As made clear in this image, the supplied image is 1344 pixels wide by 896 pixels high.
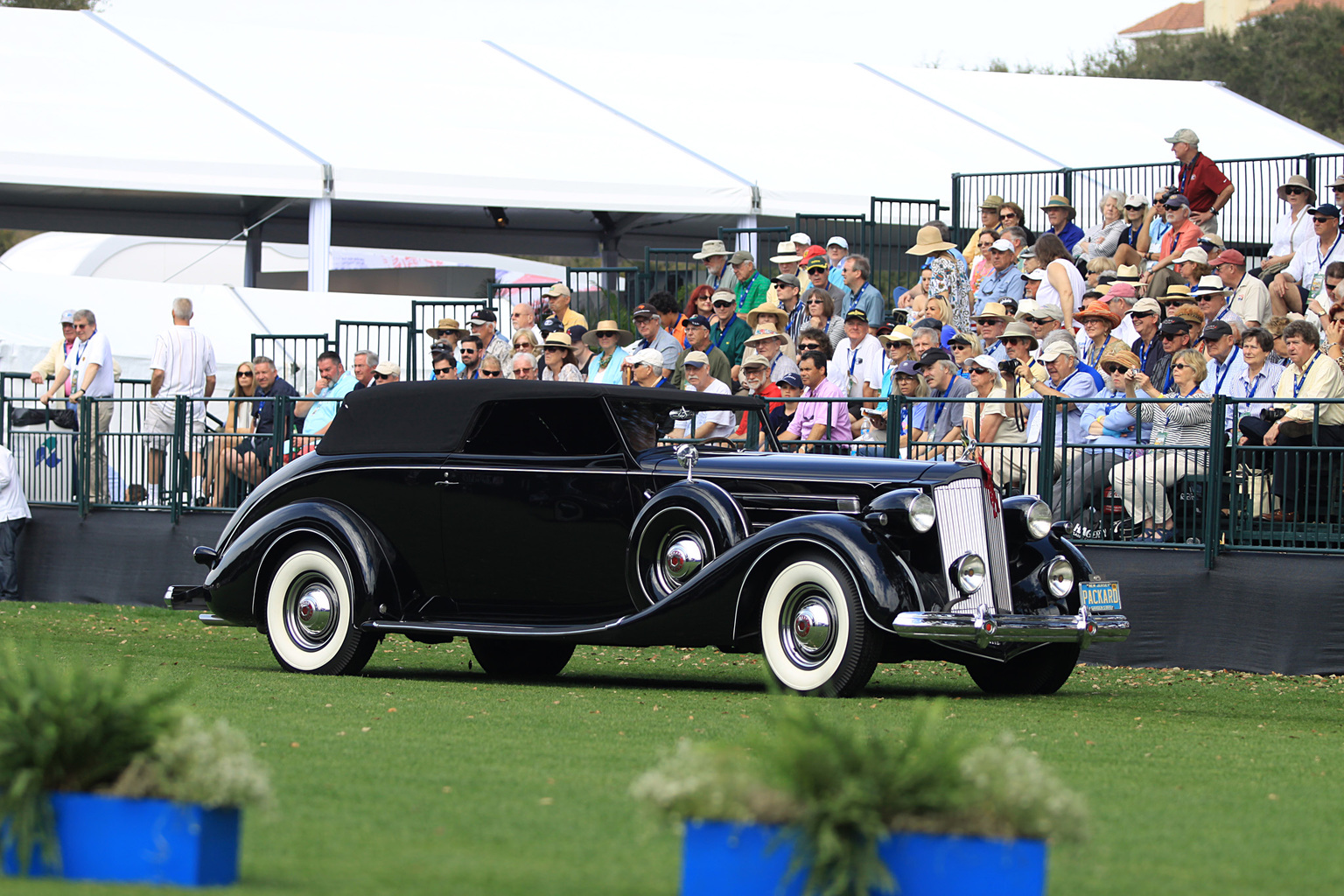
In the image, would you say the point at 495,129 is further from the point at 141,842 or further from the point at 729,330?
the point at 141,842

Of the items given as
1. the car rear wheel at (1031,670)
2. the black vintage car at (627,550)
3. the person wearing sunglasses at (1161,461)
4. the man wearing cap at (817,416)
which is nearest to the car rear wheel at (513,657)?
the black vintage car at (627,550)

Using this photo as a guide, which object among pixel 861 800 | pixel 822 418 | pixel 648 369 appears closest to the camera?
pixel 861 800

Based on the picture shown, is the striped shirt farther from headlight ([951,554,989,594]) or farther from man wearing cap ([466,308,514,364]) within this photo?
headlight ([951,554,989,594])

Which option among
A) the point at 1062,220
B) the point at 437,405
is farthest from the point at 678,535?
the point at 1062,220

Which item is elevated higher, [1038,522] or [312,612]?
[1038,522]

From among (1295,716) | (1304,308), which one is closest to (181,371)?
(1304,308)

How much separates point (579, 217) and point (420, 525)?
16325 mm

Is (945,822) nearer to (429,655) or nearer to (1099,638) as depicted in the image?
(1099,638)

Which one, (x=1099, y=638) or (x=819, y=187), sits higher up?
(x=819, y=187)

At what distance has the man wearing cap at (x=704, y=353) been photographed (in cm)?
1531

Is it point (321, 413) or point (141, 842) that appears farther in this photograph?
point (321, 413)

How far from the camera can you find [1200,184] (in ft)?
56.7

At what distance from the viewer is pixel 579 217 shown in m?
26.5

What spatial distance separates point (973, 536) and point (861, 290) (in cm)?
773
